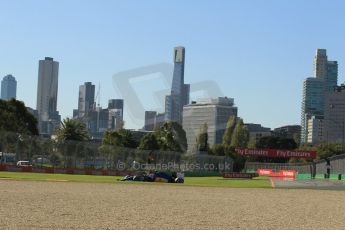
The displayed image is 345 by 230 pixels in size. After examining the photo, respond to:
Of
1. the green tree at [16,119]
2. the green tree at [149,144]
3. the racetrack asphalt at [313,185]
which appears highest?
the green tree at [16,119]

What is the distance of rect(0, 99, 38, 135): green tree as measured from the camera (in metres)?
113

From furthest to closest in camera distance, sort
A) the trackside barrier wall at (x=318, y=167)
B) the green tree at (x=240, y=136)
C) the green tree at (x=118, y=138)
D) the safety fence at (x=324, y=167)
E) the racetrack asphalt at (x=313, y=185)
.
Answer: the green tree at (x=240, y=136), the green tree at (x=118, y=138), the trackside barrier wall at (x=318, y=167), the safety fence at (x=324, y=167), the racetrack asphalt at (x=313, y=185)

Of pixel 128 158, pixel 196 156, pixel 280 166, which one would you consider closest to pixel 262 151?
pixel 280 166

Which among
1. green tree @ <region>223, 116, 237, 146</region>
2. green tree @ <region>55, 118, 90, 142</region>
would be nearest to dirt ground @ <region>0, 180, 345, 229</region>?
green tree @ <region>55, 118, 90, 142</region>

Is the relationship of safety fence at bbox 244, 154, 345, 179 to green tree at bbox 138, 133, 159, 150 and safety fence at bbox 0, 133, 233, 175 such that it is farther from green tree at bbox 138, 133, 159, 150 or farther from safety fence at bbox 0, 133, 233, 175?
green tree at bbox 138, 133, 159, 150

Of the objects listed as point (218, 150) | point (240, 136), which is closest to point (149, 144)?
point (218, 150)

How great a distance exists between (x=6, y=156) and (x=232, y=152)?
92.0m

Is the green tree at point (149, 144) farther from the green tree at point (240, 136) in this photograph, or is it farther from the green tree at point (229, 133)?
the green tree at point (229, 133)

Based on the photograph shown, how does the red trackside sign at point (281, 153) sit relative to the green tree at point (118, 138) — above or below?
below

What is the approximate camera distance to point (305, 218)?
20328 mm

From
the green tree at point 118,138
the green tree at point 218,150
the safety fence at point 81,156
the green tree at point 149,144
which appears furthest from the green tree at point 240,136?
the safety fence at point 81,156

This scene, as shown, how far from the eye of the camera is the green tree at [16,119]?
11300cm

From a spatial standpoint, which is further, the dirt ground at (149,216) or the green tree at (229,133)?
the green tree at (229,133)

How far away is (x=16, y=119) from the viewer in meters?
116
